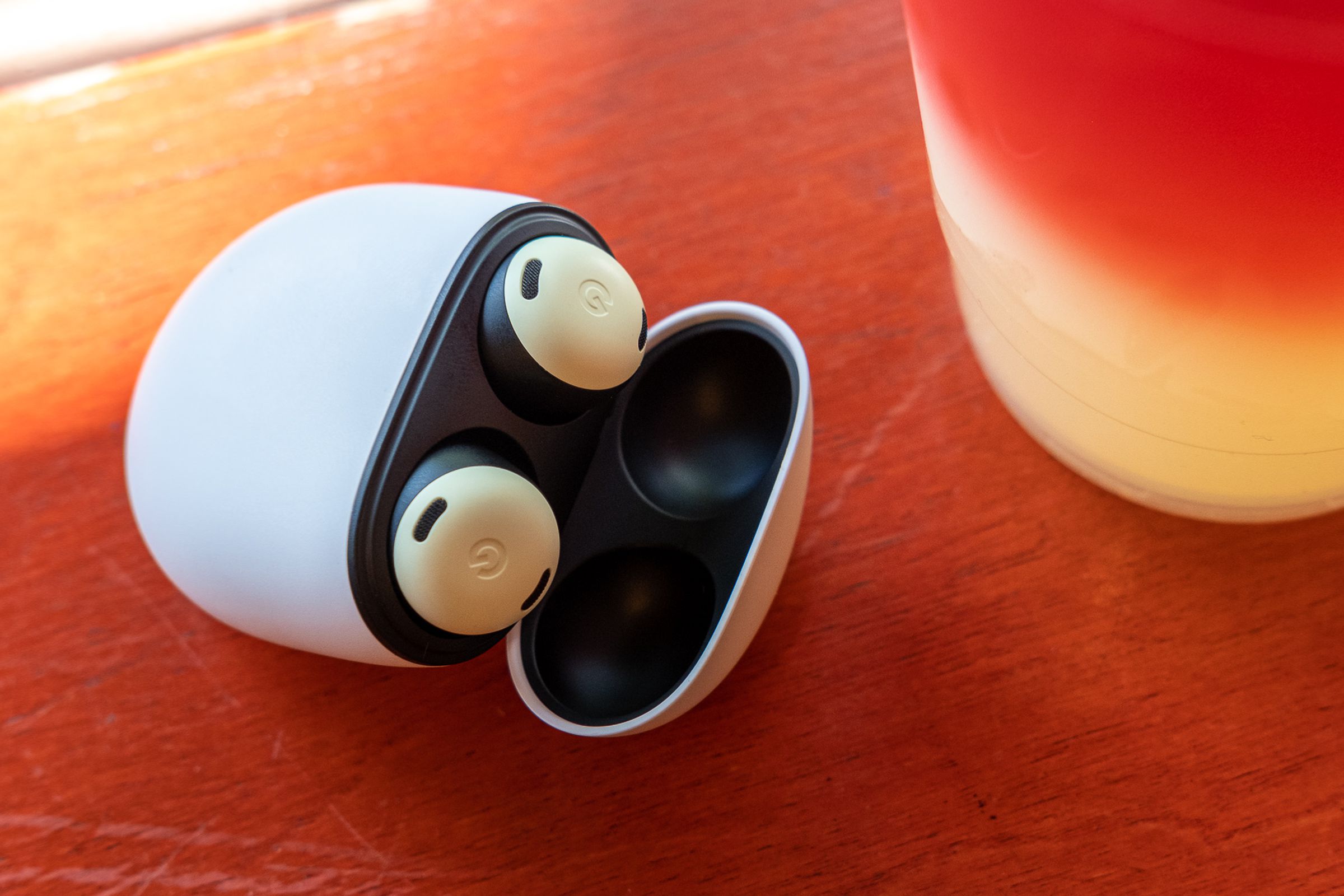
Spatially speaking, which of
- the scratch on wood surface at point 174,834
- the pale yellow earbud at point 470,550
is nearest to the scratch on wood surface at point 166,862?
the scratch on wood surface at point 174,834

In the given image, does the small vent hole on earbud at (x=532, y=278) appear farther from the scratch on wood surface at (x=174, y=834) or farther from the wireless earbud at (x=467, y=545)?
the scratch on wood surface at (x=174, y=834)

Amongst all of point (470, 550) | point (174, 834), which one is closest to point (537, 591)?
point (470, 550)

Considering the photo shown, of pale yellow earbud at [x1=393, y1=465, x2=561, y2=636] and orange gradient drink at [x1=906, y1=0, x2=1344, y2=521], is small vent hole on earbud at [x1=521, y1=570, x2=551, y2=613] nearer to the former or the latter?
pale yellow earbud at [x1=393, y1=465, x2=561, y2=636]

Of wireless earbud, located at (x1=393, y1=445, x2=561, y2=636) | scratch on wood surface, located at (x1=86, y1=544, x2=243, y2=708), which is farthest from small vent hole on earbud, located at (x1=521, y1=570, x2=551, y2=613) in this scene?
Result: scratch on wood surface, located at (x1=86, y1=544, x2=243, y2=708)

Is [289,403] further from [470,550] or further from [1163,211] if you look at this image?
[1163,211]

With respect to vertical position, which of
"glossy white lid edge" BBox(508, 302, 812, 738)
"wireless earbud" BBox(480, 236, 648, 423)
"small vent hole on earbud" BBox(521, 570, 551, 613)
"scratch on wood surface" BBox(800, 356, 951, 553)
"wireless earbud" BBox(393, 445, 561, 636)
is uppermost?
"wireless earbud" BBox(480, 236, 648, 423)

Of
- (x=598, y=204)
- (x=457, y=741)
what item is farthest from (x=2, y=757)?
(x=598, y=204)
